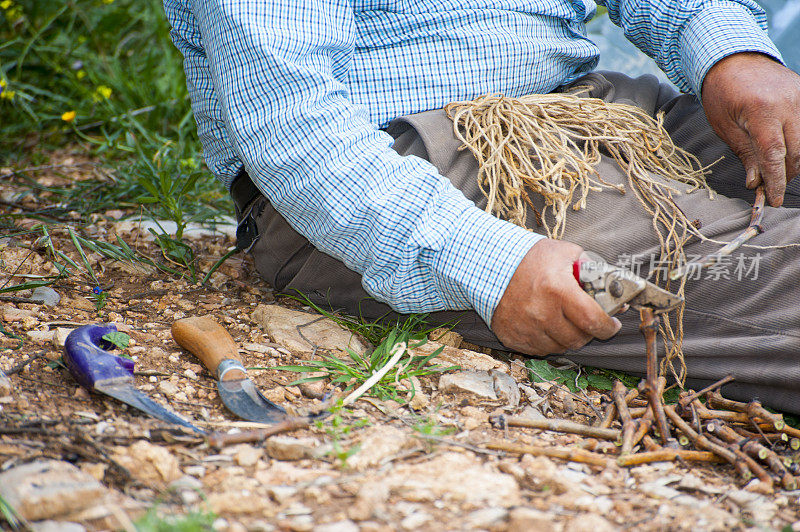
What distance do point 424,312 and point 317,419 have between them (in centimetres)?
43

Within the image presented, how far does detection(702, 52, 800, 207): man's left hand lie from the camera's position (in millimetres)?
1554

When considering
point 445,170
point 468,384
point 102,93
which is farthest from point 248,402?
point 102,93

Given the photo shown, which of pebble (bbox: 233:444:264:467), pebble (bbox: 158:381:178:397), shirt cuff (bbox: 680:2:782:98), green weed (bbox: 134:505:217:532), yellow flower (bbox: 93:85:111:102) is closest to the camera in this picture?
green weed (bbox: 134:505:217:532)

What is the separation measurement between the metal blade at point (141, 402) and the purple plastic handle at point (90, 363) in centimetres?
2

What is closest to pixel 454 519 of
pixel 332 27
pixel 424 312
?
pixel 424 312

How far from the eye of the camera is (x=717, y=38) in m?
1.73

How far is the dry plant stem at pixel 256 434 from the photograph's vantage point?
108 cm

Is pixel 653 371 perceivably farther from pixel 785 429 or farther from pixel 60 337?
Result: pixel 60 337

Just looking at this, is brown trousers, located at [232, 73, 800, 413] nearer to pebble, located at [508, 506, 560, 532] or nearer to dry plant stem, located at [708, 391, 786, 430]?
dry plant stem, located at [708, 391, 786, 430]

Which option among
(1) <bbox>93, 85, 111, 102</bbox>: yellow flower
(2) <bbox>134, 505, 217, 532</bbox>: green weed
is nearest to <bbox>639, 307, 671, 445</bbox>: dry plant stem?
(2) <bbox>134, 505, 217, 532</bbox>: green weed

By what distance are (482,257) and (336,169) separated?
0.36 m

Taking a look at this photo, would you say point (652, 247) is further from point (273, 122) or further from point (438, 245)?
point (273, 122)

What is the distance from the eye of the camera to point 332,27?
1442 millimetres

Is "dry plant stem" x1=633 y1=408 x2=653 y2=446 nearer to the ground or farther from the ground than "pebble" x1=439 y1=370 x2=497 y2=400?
nearer to the ground
